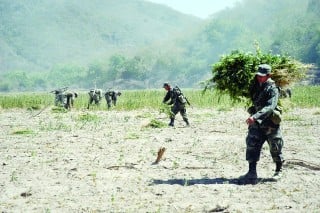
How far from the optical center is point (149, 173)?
8.30 m

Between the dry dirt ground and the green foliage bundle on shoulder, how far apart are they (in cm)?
169

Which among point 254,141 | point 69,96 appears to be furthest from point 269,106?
point 69,96

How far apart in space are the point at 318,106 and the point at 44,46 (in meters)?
166

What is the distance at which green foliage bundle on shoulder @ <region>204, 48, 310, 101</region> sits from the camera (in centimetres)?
767

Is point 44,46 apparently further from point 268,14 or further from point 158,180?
point 158,180

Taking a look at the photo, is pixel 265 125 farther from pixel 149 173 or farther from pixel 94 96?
pixel 94 96

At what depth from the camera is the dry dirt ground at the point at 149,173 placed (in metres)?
6.23

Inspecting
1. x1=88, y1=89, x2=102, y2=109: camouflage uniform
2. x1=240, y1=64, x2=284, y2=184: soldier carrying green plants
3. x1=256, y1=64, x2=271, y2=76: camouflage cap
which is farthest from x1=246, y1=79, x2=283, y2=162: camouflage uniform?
x1=88, y1=89, x2=102, y2=109: camouflage uniform

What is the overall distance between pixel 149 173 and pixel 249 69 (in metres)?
2.74

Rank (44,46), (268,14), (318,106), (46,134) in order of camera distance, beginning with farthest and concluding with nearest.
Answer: (44,46) < (268,14) < (318,106) < (46,134)

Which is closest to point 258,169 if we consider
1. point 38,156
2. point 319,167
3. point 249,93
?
point 319,167

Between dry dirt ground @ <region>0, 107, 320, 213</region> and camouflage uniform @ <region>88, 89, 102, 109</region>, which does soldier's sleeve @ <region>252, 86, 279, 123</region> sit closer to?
dry dirt ground @ <region>0, 107, 320, 213</region>

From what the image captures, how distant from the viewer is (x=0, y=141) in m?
12.9

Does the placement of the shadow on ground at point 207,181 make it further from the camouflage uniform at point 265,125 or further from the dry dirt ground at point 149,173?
the camouflage uniform at point 265,125
